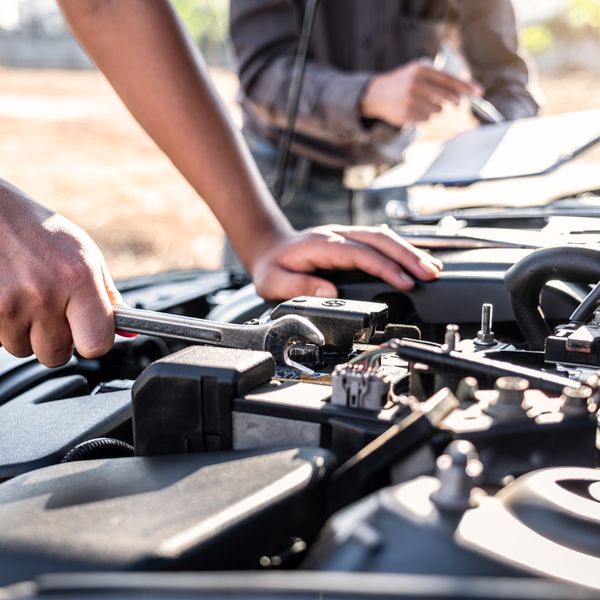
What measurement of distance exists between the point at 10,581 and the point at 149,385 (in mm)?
240

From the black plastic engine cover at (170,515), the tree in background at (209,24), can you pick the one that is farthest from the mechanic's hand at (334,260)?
the tree in background at (209,24)

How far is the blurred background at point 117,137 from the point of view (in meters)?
8.00

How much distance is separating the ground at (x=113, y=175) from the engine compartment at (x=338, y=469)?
3.57m

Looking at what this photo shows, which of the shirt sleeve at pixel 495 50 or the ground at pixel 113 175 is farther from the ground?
the shirt sleeve at pixel 495 50

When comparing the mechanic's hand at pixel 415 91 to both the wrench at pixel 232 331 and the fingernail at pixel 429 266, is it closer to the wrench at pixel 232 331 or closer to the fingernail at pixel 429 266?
the fingernail at pixel 429 266

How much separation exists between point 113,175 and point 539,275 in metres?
10.7

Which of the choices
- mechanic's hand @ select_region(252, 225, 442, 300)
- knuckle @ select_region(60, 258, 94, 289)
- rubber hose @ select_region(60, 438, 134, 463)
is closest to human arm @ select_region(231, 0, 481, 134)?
mechanic's hand @ select_region(252, 225, 442, 300)

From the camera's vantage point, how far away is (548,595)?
0.42m

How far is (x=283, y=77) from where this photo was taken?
2.50 meters

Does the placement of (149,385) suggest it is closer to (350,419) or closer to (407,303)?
(350,419)

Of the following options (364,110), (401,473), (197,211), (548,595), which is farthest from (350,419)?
(197,211)

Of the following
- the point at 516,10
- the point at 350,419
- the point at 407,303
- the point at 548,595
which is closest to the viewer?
the point at 548,595

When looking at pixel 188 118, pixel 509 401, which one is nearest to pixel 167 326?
pixel 509 401

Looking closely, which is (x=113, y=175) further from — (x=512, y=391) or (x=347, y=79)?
(x=512, y=391)
